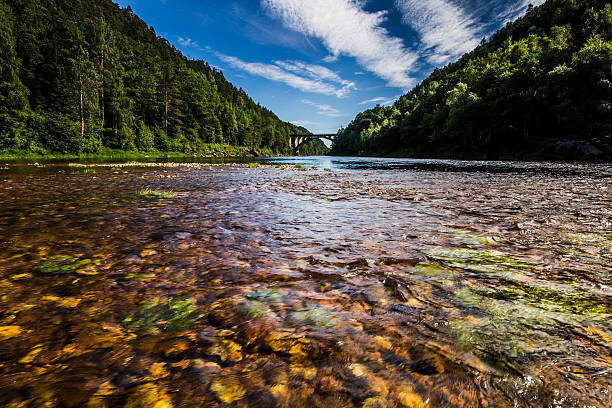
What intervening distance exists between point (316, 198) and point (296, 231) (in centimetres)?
428

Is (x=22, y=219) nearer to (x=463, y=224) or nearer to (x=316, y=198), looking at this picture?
(x=316, y=198)

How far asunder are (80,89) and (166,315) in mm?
51574

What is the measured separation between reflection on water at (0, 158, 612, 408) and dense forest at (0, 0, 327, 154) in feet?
132

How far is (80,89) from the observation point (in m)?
39.5

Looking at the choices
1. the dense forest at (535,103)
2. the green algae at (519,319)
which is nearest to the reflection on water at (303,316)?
the green algae at (519,319)

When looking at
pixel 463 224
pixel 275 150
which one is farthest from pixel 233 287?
pixel 275 150

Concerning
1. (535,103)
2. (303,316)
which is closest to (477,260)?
(303,316)

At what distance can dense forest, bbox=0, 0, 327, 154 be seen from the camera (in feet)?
111

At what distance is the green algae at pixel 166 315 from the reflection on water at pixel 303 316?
2 centimetres

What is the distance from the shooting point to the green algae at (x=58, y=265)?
3.39m

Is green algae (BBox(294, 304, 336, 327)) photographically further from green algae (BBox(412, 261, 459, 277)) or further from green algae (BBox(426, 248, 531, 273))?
green algae (BBox(426, 248, 531, 273))

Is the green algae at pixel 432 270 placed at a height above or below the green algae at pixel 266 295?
above

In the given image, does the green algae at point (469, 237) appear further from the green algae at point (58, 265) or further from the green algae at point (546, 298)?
the green algae at point (58, 265)

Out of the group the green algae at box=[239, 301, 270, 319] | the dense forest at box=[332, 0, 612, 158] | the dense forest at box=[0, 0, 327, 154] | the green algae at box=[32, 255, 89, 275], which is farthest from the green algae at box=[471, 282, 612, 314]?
the dense forest at box=[332, 0, 612, 158]
